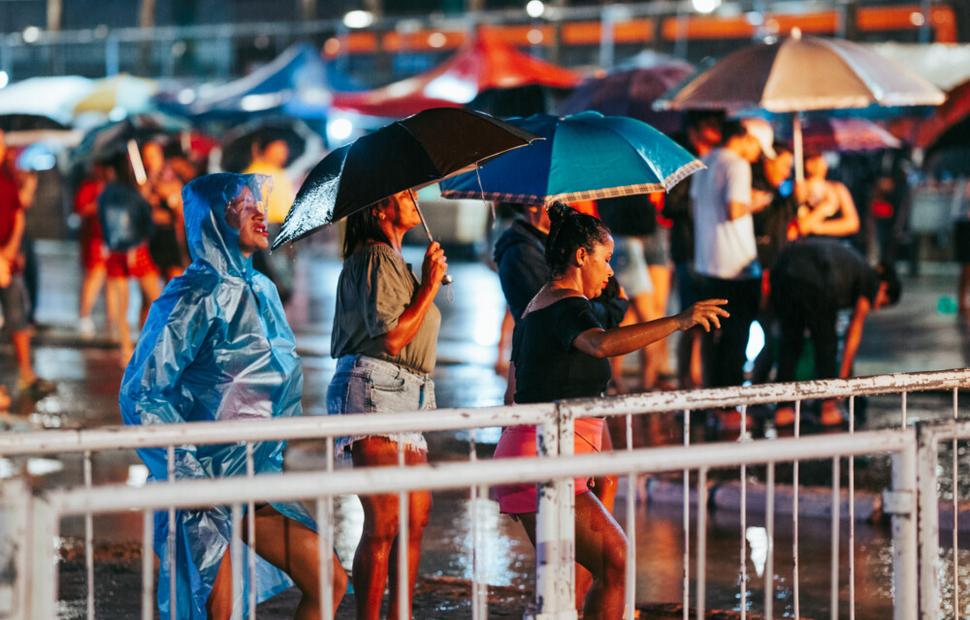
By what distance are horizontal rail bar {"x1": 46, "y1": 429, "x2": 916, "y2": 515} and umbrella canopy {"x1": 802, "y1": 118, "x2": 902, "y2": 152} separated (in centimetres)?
1146

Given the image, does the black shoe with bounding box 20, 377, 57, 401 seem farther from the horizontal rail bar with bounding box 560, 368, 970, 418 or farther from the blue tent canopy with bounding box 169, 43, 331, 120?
the blue tent canopy with bounding box 169, 43, 331, 120

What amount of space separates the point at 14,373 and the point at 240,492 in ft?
37.3

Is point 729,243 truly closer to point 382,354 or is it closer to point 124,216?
point 382,354

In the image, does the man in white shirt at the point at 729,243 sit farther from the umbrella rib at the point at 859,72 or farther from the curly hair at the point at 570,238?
the curly hair at the point at 570,238

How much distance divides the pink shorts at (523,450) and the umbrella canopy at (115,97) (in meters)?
22.3

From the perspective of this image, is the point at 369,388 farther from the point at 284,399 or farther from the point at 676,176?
the point at 676,176

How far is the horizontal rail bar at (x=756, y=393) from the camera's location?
5.07 m

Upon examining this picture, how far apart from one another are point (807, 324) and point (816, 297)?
7.6 inches

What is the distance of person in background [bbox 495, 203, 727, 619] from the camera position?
18.1 ft

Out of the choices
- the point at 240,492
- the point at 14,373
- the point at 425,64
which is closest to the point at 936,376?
the point at 240,492

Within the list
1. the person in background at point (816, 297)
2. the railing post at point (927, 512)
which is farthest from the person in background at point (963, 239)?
the railing post at point (927, 512)

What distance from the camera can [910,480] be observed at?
14.7 ft

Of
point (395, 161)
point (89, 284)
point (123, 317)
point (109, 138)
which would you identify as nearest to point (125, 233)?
point (123, 317)

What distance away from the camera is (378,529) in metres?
5.85
